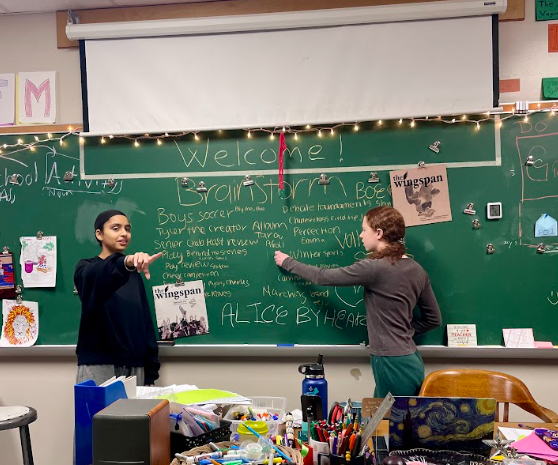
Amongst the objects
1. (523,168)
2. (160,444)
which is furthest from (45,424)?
(523,168)

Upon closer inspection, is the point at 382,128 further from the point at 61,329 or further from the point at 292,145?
the point at 61,329

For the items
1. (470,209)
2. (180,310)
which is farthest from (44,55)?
(470,209)

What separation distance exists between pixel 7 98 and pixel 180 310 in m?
1.72

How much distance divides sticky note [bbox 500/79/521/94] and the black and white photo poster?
209 centimetres

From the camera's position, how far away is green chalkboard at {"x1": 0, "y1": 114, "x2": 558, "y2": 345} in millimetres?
2889

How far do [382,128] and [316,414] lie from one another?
1.80 meters

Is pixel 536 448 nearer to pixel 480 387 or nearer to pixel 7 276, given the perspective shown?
pixel 480 387

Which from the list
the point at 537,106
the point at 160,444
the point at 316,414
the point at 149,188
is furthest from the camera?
the point at 149,188

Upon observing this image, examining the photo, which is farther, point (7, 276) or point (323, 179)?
point (7, 276)

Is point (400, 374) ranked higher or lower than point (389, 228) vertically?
lower

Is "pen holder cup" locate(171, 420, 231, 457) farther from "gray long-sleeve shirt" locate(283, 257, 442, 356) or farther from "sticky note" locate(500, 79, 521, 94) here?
"sticky note" locate(500, 79, 521, 94)

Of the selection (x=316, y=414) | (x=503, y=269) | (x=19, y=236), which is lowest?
(x=316, y=414)

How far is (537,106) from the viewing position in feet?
9.44

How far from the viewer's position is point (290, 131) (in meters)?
3.00
